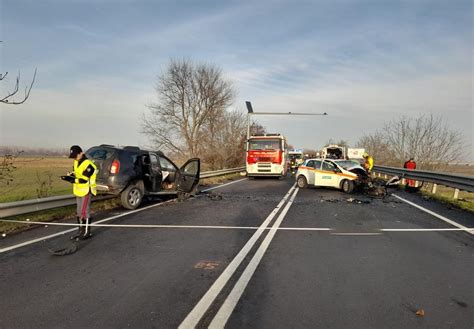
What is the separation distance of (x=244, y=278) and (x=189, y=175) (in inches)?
348

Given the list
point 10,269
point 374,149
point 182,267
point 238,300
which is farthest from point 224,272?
point 374,149

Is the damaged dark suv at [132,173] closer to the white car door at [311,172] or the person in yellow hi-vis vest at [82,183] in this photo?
the person in yellow hi-vis vest at [82,183]

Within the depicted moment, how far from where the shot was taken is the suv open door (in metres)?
12.7

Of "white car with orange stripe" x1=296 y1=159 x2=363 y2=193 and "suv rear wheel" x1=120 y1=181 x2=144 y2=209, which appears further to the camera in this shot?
"white car with orange stripe" x1=296 y1=159 x2=363 y2=193

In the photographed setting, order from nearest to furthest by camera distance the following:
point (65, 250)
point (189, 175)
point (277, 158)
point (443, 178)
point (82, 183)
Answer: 1. point (65, 250)
2. point (82, 183)
3. point (189, 175)
4. point (443, 178)
5. point (277, 158)

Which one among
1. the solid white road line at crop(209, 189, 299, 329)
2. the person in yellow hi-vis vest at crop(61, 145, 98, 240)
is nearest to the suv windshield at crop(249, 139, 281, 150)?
the solid white road line at crop(209, 189, 299, 329)

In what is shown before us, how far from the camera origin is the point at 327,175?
17.2 m

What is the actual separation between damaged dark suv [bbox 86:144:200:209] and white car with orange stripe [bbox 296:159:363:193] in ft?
24.9

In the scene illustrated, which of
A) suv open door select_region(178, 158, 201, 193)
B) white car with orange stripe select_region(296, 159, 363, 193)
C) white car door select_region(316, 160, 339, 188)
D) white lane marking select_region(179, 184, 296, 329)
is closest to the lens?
white lane marking select_region(179, 184, 296, 329)

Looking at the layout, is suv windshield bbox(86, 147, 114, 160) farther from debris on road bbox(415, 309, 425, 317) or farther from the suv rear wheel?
debris on road bbox(415, 309, 425, 317)

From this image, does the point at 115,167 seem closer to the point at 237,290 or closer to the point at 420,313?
the point at 237,290

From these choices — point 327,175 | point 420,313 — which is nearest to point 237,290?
point 420,313

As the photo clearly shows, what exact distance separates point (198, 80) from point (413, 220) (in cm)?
3729

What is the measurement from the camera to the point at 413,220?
9.35 meters
